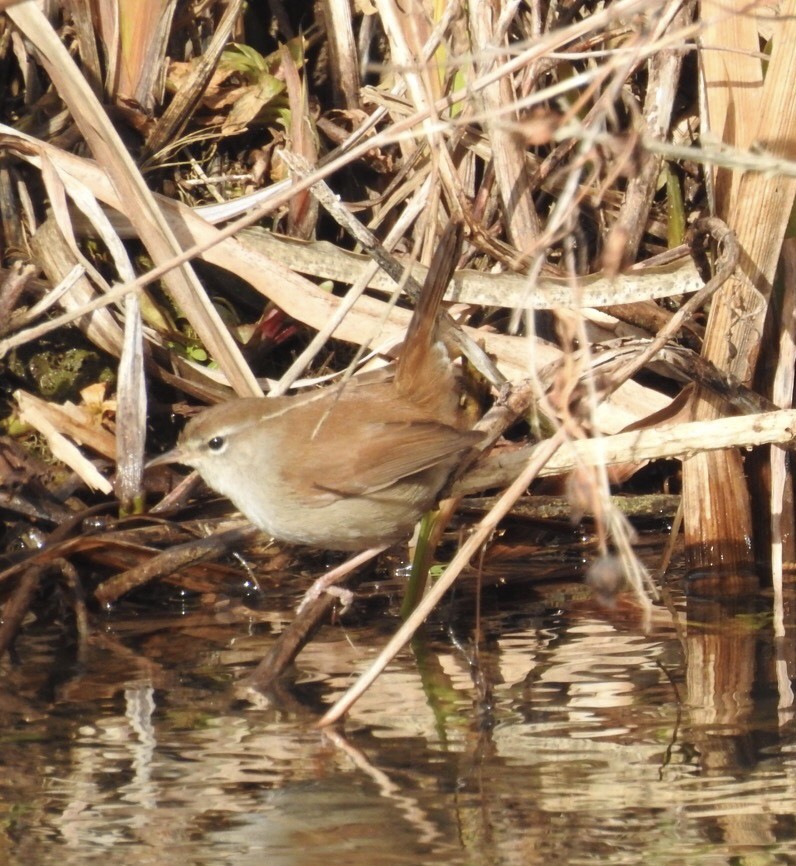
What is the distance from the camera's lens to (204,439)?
12.9ft

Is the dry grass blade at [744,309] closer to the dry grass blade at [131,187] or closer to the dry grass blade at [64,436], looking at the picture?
the dry grass blade at [131,187]

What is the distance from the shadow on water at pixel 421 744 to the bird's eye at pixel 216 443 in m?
0.60

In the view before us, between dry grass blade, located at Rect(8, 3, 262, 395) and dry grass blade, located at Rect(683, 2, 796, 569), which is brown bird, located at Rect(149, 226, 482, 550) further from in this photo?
dry grass blade, located at Rect(683, 2, 796, 569)

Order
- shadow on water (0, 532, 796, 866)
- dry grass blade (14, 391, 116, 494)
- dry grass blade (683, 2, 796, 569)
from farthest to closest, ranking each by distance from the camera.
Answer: dry grass blade (14, 391, 116, 494)
dry grass blade (683, 2, 796, 569)
shadow on water (0, 532, 796, 866)

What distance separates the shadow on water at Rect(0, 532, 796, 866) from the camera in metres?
2.64

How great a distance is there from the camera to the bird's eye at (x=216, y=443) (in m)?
3.93

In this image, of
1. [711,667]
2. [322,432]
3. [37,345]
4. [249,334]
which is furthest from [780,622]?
[37,345]

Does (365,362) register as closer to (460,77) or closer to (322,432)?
(322,432)

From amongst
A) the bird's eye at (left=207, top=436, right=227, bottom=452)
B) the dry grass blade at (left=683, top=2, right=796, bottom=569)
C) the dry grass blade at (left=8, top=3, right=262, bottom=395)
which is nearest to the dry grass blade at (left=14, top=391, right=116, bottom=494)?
the dry grass blade at (left=8, top=3, right=262, bottom=395)

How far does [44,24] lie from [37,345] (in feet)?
4.24

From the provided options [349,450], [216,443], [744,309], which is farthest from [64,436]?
[744,309]

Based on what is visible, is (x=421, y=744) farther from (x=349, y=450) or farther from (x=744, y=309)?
(x=744, y=309)

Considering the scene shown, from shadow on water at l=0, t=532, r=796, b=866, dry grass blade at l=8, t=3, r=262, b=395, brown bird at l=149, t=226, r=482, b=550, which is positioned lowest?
shadow on water at l=0, t=532, r=796, b=866

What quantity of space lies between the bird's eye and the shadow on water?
1.96 ft
